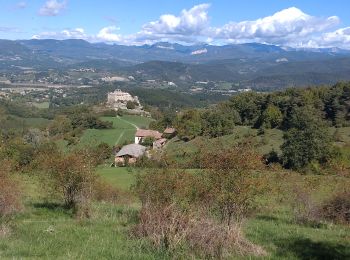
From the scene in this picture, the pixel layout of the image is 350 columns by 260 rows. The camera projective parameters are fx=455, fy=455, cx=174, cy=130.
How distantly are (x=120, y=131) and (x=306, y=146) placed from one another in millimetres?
43796

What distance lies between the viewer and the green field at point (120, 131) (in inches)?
2970

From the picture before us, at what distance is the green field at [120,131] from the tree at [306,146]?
26.6 meters

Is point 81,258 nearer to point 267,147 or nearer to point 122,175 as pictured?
point 122,175

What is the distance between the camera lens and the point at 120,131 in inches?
3359

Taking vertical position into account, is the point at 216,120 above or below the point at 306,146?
below

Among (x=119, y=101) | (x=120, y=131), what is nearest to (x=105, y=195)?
(x=120, y=131)

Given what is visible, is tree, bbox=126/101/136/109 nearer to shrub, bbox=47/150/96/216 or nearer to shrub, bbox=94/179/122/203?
shrub, bbox=94/179/122/203

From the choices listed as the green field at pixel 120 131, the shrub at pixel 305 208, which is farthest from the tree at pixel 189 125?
the shrub at pixel 305 208

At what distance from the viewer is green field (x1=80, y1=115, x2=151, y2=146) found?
75.4 metres

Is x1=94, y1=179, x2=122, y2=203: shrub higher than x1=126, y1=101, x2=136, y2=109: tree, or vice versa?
x1=94, y1=179, x2=122, y2=203: shrub

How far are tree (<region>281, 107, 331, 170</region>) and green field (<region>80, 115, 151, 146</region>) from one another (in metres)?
26.6

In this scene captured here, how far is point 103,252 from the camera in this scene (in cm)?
839

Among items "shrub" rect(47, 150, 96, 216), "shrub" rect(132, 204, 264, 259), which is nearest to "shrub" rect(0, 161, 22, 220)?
"shrub" rect(47, 150, 96, 216)

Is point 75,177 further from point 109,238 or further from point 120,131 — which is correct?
point 120,131
